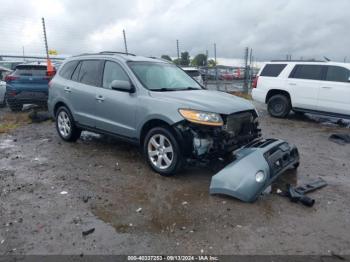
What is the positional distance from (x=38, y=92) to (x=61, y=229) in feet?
26.6

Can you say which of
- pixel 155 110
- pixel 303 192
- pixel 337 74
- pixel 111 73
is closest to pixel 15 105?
pixel 111 73

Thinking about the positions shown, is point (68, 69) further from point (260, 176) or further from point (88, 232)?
point (260, 176)

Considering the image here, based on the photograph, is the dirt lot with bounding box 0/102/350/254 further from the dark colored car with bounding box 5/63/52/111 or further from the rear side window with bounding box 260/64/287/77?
the rear side window with bounding box 260/64/287/77

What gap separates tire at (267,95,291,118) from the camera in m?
10.7

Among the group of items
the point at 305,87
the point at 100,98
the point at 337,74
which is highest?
the point at 337,74

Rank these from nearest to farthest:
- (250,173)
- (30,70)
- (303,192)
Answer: (250,173)
(303,192)
(30,70)

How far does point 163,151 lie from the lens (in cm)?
497

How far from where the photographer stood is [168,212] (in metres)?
3.94

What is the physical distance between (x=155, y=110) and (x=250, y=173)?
1679 millimetres

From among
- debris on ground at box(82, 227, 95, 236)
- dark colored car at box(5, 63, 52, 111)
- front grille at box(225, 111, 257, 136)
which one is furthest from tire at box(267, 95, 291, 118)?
debris on ground at box(82, 227, 95, 236)

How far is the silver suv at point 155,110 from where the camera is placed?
15.3 ft

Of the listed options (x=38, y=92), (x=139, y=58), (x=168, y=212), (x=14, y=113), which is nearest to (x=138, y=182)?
(x=168, y=212)

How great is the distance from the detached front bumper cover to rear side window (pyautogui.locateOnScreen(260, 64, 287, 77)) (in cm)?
678

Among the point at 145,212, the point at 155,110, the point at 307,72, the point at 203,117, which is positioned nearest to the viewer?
the point at 145,212
